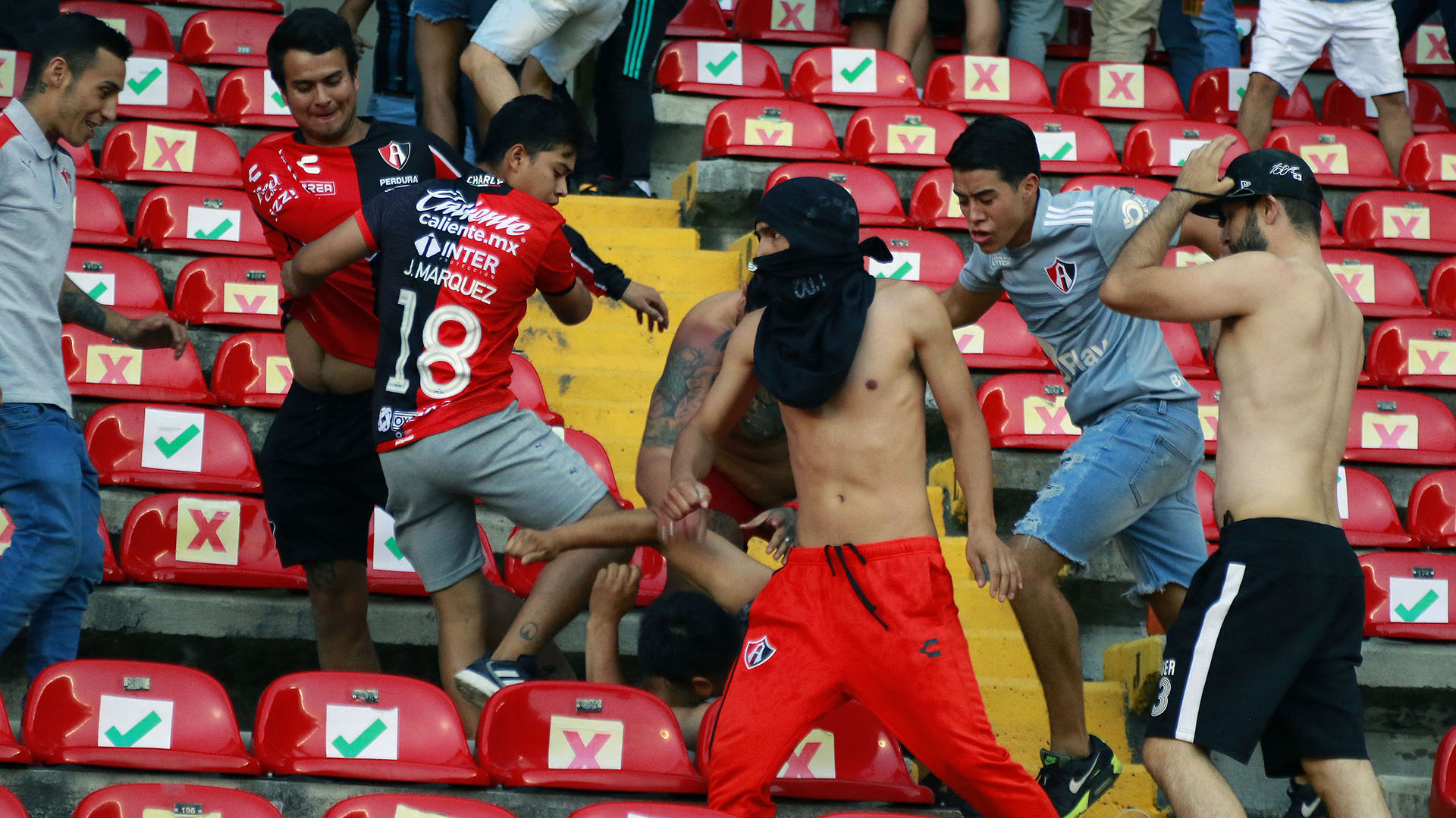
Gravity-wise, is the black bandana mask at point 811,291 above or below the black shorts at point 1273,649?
above

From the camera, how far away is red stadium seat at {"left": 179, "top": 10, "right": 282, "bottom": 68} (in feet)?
25.7

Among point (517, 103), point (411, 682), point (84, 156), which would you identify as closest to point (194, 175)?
point (84, 156)

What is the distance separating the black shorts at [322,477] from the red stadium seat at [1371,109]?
20.2ft

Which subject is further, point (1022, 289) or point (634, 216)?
point (634, 216)

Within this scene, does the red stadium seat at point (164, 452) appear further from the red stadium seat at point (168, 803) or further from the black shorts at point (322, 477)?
the red stadium seat at point (168, 803)

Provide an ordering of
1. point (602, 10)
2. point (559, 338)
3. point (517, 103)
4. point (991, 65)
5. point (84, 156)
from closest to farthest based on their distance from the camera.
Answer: point (517, 103), point (559, 338), point (602, 10), point (84, 156), point (991, 65)

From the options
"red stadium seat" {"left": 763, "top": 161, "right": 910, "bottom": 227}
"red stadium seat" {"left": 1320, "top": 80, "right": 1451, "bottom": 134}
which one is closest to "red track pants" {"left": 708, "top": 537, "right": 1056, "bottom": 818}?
"red stadium seat" {"left": 763, "top": 161, "right": 910, "bottom": 227}

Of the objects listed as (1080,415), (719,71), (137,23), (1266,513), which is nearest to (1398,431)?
(1080,415)

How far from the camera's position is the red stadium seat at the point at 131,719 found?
3.56m

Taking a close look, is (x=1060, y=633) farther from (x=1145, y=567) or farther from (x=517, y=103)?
(x=517, y=103)

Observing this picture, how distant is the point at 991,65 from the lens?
7.82 meters

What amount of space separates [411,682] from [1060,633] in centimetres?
162

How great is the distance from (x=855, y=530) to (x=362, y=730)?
1265mm

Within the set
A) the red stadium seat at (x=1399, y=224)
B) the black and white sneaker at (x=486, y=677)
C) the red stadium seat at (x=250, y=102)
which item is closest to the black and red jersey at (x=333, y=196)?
the black and white sneaker at (x=486, y=677)
